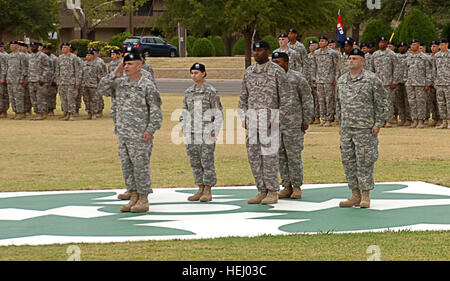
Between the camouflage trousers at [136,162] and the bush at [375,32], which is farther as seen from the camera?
the bush at [375,32]

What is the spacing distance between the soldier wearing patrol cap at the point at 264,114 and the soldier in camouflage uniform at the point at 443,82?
11538 mm

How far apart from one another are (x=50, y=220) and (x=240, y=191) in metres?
3.28

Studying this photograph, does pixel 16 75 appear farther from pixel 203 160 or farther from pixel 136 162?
pixel 136 162

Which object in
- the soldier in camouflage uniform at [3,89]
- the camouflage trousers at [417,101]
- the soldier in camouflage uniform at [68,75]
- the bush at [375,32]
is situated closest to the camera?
the camouflage trousers at [417,101]

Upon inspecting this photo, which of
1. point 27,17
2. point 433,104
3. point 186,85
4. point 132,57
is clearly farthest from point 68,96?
point 27,17

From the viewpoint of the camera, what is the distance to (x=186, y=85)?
46.7m

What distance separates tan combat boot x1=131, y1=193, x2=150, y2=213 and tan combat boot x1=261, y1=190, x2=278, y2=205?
152 cm

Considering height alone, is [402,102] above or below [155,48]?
below

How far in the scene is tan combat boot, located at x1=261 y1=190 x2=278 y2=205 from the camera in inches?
460

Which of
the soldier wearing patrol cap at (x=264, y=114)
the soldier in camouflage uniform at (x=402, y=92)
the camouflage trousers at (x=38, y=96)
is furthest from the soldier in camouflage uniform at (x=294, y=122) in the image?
the camouflage trousers at (x=38, y=96)

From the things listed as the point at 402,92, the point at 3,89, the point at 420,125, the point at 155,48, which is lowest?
the point at 420,125

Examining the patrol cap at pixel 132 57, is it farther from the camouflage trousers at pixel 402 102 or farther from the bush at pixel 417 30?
the bush at pixel 417 30

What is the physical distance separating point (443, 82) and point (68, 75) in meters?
10.5

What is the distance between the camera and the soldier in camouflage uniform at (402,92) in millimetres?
23578
